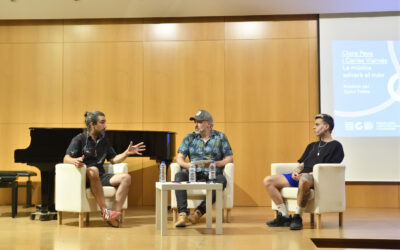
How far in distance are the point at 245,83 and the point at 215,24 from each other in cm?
100

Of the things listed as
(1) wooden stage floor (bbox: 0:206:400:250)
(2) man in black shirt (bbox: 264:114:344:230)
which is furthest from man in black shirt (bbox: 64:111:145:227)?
(2) man in black shirt (bbox: 264:114:344:230)

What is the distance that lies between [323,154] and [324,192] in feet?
1.30

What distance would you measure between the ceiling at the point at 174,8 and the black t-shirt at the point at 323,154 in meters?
2.59

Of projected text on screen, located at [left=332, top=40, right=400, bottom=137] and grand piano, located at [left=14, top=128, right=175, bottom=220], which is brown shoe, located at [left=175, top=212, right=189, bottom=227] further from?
projected text on screen, located at [left=332, top=40, right=400, bottom=137]

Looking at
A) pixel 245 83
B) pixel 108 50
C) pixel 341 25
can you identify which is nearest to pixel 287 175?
pixel 245 83

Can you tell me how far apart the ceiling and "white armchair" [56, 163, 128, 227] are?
2.90 m

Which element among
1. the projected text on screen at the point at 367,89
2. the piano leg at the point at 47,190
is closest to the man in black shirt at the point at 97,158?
the piano leg at the point at 47,190

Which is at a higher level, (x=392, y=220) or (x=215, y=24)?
(x=215, y=24)

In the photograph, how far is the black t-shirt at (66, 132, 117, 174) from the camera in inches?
210

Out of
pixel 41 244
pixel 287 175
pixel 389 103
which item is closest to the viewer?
pixel 41 244

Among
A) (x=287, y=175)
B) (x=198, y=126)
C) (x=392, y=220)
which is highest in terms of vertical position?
(x=198, y=126)

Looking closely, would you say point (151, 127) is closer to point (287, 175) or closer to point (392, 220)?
point (287, 175)

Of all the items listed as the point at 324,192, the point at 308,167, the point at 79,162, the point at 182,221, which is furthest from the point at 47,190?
the point at 324,192

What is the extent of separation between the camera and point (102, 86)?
7.79 metres
